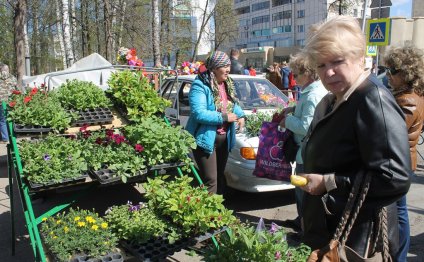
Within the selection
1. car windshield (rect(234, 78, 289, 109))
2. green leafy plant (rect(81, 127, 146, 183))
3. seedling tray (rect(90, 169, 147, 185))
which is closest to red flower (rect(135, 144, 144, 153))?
green leafy plant (rect(81, 127, 146, 183))

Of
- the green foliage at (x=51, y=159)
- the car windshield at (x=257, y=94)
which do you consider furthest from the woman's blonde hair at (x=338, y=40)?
the car windshield at (x=257, y=94)

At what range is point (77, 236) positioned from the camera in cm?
274

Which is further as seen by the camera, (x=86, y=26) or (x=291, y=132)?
(x=86, y=26)

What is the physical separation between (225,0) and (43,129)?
29238 millimetres

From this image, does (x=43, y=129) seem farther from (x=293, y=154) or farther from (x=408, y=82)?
(x=408, y=82)

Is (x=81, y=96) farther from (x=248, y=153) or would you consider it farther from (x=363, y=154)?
(x=363, y=154)

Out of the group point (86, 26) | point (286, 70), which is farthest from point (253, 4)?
point (286, 70)

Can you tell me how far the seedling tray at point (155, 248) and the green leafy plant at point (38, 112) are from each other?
1304 millimetres

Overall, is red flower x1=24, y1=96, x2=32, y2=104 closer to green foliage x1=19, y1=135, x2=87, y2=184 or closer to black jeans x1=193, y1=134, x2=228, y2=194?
green foliage x1=19, y1=135, x2=87, y2=184

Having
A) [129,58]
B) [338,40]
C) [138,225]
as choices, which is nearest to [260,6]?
[129,58]

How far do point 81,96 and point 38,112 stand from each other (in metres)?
0.55

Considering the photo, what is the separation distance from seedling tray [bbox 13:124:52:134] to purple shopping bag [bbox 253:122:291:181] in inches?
81.3

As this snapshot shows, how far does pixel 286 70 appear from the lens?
13609 mm

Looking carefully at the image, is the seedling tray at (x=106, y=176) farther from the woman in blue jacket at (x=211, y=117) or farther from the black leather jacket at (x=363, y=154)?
the black leather jacket at (x=363, y=154)
